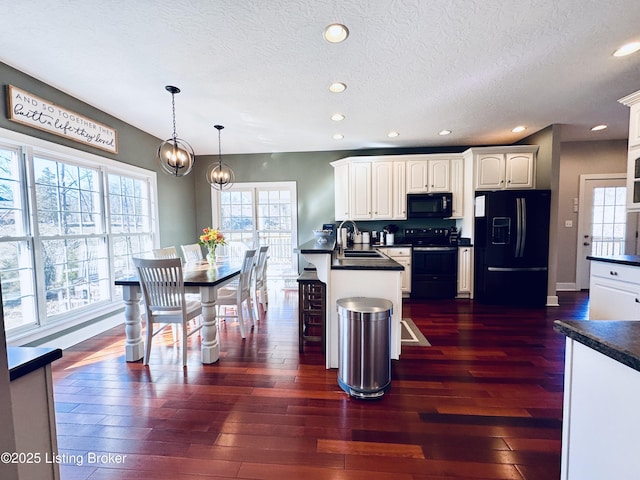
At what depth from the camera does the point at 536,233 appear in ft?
12.7

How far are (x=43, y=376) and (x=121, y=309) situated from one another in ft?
11.2

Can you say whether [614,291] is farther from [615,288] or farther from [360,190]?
[360,190]

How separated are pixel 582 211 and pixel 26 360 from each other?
6589 millimetres

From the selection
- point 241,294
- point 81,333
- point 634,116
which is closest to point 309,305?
point 241,294

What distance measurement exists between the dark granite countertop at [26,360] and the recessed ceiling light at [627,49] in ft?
12.6

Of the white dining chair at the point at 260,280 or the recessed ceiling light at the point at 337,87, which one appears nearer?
the recessed ceiling light at the point at 337,87

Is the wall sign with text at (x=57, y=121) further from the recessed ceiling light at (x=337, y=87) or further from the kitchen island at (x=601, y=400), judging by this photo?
the kitchen island at (x=601, y=400)

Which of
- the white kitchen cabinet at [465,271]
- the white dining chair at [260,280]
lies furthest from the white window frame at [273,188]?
the white kitchen cabinet at [465,271]

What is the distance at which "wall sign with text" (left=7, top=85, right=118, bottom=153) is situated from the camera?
7.86ft

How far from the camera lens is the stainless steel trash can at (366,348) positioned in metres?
1.89

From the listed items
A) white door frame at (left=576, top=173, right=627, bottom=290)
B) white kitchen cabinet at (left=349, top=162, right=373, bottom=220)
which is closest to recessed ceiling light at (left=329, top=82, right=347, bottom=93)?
white kitchen cabinet at (left=349, top=162, right=373, bottom=220)

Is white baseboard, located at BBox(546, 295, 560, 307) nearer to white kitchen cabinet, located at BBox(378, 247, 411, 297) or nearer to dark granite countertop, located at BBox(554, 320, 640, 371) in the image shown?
white kitchen cabinet, located at BBox(378, 247, 411, 297)

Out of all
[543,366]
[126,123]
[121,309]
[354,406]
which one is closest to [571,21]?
[543,366]

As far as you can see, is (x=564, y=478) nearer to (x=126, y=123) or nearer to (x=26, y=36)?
(x=26, y=36)
